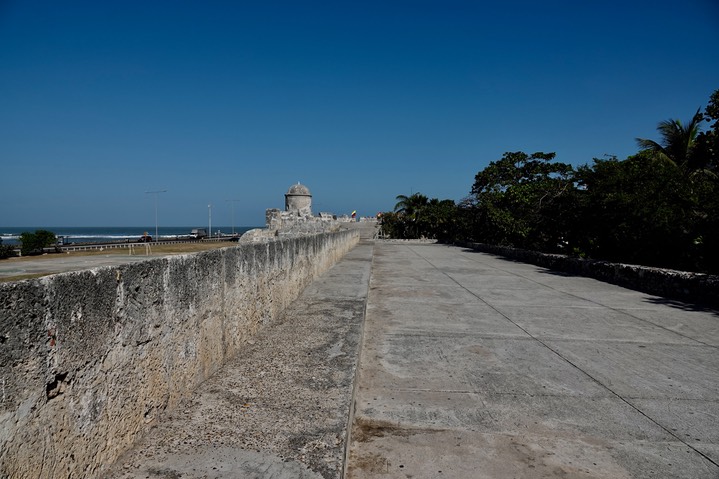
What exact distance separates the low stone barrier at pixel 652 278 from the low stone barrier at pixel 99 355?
8.64 meters

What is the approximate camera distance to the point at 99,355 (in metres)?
2.13

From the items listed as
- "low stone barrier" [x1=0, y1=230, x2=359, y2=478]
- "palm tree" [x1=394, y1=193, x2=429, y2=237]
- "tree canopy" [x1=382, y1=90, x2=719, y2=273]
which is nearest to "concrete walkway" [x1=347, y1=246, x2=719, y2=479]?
"low stone barrier" [x1=0, y1=230, x2=359, y2=478]

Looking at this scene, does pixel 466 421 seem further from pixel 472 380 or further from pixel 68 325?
pixel 68 325

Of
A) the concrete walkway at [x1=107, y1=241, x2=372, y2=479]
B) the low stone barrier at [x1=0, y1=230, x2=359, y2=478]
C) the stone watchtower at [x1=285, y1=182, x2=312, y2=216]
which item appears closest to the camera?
the low stone barrier at [x1=0, y1=230, x2=359, y2=478]

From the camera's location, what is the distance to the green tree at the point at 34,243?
42875mm

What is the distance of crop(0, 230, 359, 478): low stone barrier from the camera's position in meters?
1.66

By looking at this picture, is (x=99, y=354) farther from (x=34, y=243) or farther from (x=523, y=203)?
(x=34, y=243)

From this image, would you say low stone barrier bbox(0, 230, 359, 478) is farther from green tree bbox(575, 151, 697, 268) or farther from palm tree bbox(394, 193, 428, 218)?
palm tree bbox(394, 193, 428, 218)

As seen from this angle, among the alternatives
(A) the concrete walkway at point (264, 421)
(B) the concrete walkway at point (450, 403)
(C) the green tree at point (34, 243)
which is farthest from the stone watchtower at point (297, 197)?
(C) the green tree at point (34, 243)

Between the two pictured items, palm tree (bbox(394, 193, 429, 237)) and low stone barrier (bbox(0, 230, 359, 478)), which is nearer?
low stone barrier (bbox(0, 230, 359, 478))

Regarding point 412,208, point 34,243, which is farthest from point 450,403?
point 34,243

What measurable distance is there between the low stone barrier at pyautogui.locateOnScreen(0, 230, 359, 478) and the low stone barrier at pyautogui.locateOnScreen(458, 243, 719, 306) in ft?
28.3

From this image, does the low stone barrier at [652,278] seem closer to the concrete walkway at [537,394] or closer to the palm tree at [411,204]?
the concrete walkway at [537,394]

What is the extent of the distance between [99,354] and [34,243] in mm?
51532
